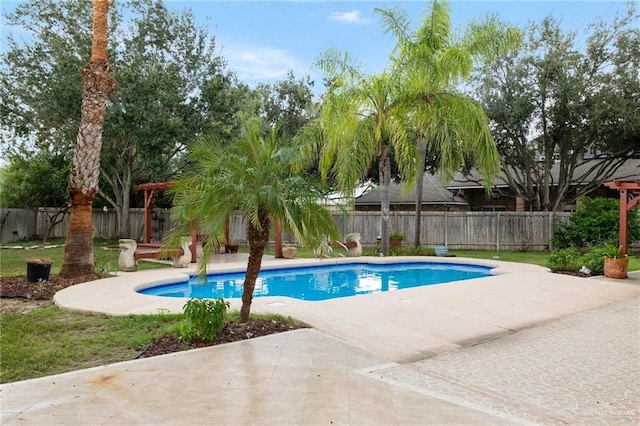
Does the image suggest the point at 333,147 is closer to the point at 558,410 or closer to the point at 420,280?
the point at 420,280

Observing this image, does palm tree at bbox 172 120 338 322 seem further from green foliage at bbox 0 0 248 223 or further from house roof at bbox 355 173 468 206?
house roof at bbox 355 173 468 206

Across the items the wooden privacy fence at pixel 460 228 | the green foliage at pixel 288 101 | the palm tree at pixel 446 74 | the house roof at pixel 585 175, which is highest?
the green foliage at pixel 288 101

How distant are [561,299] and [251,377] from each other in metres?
6.60

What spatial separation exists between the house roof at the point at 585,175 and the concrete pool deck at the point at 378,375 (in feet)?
49.1

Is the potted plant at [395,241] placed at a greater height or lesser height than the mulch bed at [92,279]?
greater

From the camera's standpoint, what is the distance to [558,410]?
3.55 m

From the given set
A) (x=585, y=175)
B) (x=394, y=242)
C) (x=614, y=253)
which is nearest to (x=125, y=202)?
(x=394, y=242)

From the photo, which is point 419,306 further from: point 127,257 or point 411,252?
point 411,252

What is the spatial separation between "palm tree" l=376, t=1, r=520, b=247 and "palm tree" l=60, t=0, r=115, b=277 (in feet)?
27.2

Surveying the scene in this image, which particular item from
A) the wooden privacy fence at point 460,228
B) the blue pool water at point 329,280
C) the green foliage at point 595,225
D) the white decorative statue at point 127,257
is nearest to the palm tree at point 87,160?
the white decorative statue at point 127,257

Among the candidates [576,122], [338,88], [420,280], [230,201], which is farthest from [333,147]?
[576,122]

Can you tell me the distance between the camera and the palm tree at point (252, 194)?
5004 mm

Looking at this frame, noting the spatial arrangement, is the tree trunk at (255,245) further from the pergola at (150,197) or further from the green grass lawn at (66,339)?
the pergola at (150,197)

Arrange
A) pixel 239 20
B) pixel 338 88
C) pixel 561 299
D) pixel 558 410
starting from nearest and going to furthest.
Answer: pixel 558 410
pixel 561 299
pixel 239 20
pixel 338 88
